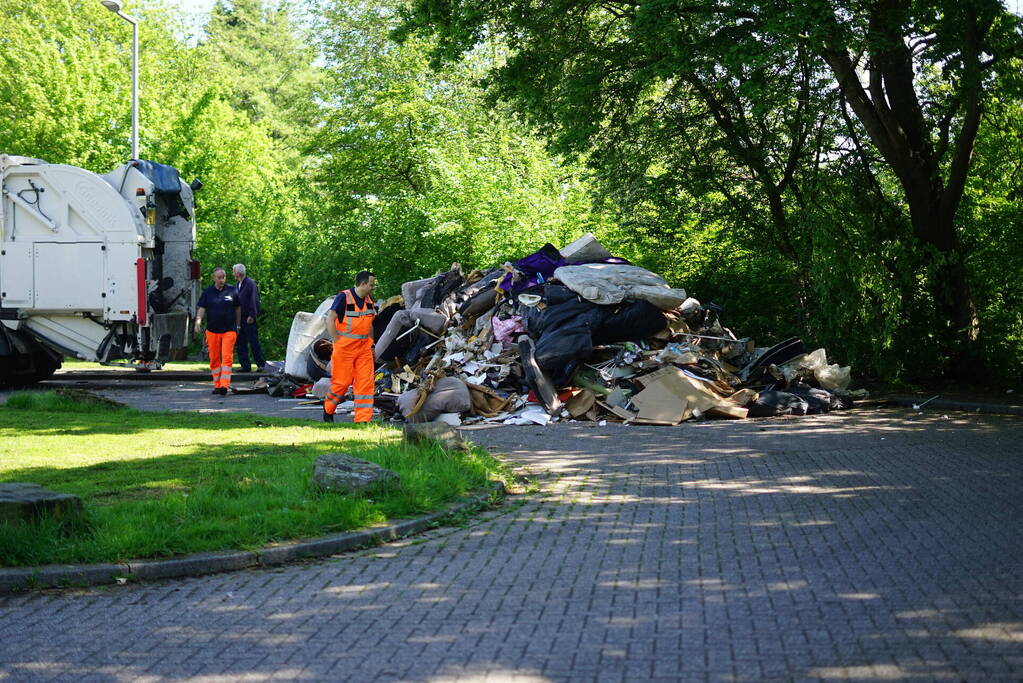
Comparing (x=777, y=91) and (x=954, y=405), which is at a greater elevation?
(x=777, y=91)

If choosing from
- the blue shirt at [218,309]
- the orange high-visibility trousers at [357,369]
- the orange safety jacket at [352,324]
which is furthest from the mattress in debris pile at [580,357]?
the blue shirt at [218,309]

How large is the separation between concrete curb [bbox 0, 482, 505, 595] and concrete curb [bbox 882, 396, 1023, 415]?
410 inches

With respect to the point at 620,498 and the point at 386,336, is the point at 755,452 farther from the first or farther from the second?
the point at 386,336

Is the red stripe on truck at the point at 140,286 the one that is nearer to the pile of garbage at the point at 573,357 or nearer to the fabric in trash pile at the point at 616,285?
the pile of garbage at the point at 573,357

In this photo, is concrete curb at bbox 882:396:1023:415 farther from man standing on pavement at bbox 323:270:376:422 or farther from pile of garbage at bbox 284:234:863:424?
man standing on pavement at bbox 323:270:376:422

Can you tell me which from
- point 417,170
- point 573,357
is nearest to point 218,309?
point 573,357

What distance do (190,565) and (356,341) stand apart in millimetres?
7155

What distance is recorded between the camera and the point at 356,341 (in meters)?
13.6

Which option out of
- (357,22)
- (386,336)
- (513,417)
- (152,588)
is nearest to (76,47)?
(357,22)

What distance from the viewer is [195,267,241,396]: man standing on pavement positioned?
58.9ft

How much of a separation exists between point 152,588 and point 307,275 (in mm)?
18765

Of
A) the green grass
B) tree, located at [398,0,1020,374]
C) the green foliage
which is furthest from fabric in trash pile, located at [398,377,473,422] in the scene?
the green foliage

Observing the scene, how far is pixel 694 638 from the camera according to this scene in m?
5.19

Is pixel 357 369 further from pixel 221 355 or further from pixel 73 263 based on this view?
pixel 73 263
